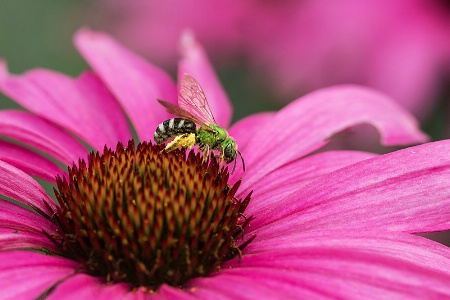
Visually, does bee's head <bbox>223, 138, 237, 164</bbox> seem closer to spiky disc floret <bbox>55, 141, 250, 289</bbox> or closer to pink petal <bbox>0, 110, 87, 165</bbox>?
spiky disc floret <bbox>55, 141, 250, 289</bbox>

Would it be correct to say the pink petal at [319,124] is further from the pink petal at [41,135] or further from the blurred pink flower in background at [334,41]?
the blurred pink flower in background at [334,41]

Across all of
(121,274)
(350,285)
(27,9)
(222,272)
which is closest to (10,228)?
(121,274)

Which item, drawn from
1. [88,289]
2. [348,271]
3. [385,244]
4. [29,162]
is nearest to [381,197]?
[385,244]

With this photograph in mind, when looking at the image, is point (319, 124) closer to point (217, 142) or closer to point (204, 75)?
point (217, 142)

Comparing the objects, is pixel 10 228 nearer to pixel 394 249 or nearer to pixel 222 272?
pixel 222 272

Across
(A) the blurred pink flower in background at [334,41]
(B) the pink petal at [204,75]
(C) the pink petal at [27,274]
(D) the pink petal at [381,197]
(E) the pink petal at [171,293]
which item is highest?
(A) the blurred pink flower in background at [334,41]

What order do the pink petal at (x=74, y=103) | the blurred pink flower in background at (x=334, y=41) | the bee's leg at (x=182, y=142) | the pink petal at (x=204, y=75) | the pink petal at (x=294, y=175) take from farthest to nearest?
the blurred pink flower in background at (x=334, y=41) < the pink petal at (x=204, y=75) < the pink petal at (x=74, y=103) < the pink petal at (x=294, y=175) < the bee's leg at (x=182, y=142)

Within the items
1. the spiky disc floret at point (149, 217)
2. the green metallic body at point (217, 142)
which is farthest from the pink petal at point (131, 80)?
the spiky disc floret at point (149, 217)
